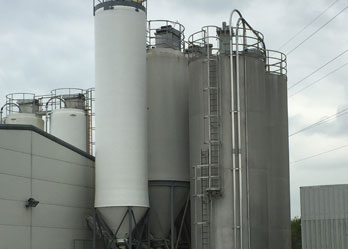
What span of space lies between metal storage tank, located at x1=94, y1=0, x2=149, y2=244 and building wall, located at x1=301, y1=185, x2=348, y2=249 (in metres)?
9.39

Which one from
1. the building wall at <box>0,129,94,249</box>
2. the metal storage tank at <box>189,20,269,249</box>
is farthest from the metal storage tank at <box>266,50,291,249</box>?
the building wall at <box>0,129,94,249</box>

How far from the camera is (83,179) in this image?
120ft

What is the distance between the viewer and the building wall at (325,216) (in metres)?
28.5

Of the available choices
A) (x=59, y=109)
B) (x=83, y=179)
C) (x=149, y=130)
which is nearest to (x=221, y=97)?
(x=149, y=130)

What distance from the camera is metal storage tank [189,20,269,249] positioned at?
1324 inches

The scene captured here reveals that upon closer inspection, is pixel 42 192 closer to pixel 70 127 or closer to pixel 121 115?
pixel 121 115

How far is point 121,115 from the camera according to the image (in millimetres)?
35156

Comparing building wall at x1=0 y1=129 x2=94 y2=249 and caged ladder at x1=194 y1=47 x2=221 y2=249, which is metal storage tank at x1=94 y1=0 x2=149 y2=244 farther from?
caged ladder at x1=194 y1=47 x2=221 y2=249

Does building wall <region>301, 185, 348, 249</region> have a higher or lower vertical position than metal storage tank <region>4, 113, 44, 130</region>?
lower

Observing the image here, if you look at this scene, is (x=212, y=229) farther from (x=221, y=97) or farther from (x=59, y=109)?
(x=59, y=109)

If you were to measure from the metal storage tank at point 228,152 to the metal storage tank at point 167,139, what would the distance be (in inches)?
85.5

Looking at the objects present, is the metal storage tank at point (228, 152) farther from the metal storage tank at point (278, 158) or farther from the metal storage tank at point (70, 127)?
the metal storage tank at point (70, 127)

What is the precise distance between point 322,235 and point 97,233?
1289 cm

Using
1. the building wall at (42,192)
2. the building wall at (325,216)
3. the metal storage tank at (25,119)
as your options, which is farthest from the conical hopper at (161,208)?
the metal storage tank at (25,119)
